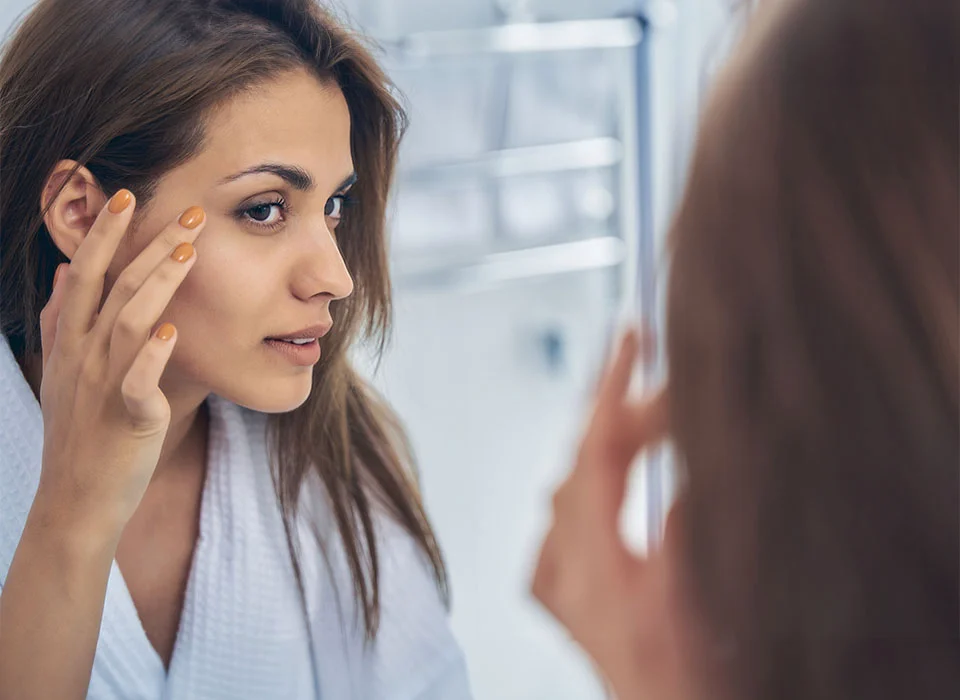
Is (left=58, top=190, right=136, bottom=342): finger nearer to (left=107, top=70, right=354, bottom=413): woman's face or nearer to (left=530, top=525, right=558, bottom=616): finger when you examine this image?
(left=107, top=70, right=354, bottom=413): woman's face

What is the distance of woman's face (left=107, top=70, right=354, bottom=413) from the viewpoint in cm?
50

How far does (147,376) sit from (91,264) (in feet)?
0.20

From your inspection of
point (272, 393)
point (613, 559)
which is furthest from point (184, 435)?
point (613, 559)

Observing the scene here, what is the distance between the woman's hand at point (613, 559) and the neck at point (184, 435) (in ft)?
0.89

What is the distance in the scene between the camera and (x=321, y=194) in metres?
0.54

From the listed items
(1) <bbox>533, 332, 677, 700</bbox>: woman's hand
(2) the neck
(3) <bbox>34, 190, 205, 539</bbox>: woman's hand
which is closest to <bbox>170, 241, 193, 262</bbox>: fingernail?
(3) <bbox>34, 190, 205, 539</bbox>: woman's hand

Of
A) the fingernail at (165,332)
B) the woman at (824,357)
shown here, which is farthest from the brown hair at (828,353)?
the fingernail at (165,332)

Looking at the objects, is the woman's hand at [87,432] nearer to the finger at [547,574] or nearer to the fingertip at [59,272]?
the fingertip at [59,272]

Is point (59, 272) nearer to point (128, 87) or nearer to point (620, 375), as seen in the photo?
point (128, 87)

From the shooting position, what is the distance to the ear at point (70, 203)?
1.63 ft

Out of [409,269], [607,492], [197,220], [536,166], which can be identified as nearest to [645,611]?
[607,492]

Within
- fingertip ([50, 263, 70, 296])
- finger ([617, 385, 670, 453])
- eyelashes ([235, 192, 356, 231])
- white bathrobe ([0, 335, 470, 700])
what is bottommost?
white bathrobe ([0, 335, 470, 700])

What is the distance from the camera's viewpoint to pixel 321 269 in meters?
0.54

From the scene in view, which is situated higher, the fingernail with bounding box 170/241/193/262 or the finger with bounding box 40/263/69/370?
the fingernail with bounding box 170/241/193/262
